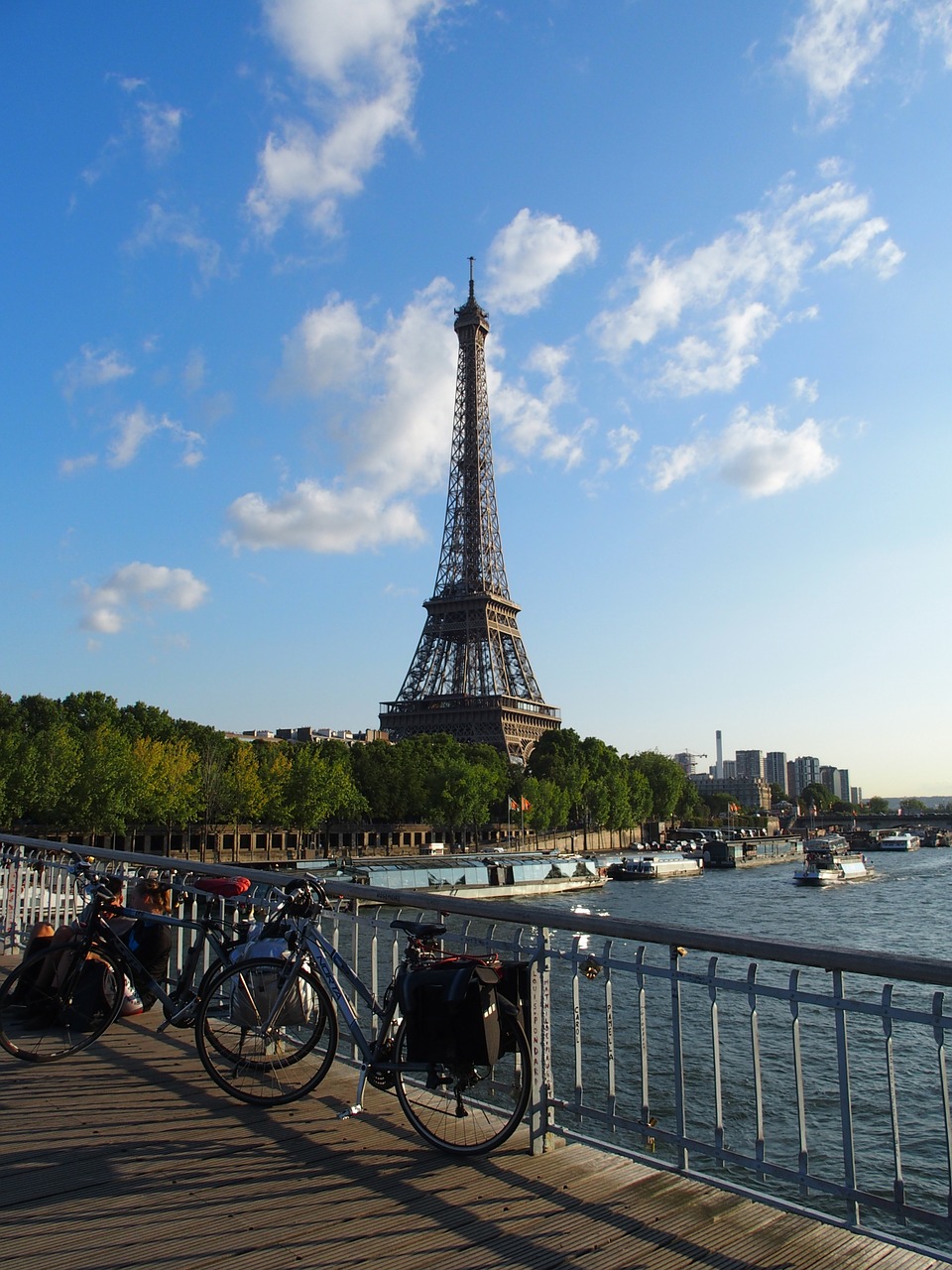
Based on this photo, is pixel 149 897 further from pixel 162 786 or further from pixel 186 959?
pixel 162 786

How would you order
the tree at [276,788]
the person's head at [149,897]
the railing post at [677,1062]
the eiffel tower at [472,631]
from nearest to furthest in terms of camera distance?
the railing post at [677,1062], the person's head at [149,897], the tree at [276,788], the eiffel tower at [472,631]

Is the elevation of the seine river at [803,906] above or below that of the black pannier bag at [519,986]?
below

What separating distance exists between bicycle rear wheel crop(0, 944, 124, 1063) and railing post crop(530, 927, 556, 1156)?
3395mm

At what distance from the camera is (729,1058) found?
66.9 feet

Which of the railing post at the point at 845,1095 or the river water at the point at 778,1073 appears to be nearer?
the railing post at the point at 845,1095

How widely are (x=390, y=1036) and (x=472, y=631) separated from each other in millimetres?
102670

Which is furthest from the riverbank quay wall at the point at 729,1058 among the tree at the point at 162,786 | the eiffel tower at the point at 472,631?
the eiffel tower at the point at 472,631

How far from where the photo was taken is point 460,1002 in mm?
5133

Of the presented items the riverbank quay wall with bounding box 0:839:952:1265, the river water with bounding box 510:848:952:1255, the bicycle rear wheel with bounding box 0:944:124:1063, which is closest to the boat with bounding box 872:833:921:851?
the river water with bounding box 510:848:952:1255

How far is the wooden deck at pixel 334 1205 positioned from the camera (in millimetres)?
4207

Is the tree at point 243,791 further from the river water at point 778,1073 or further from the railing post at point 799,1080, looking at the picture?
the railing post at point 799,1080

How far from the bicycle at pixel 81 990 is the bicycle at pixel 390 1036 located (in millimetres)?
906

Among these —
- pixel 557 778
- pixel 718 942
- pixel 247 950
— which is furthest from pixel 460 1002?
pixel 557 778

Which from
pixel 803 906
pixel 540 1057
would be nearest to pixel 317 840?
pixel 803 906
